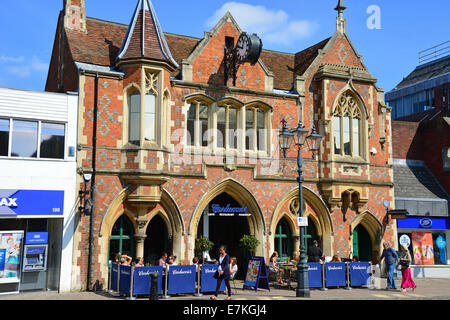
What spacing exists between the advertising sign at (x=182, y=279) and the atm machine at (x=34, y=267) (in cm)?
524

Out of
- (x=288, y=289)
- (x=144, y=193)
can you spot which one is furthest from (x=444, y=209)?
(x=144, y=193)

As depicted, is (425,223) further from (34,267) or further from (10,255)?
(10,255)

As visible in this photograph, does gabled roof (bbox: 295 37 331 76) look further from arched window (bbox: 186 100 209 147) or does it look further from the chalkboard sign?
the chalkboard sign

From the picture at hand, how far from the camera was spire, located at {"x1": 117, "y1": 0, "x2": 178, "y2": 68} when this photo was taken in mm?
19859

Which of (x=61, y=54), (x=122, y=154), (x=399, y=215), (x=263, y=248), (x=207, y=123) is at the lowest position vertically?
(x=263, y=248)

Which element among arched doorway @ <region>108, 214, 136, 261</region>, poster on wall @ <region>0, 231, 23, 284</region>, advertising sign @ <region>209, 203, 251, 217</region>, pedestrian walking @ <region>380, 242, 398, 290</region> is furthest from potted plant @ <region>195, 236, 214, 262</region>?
pedestrian walking @ <region>380, 242, 398, 290</region>

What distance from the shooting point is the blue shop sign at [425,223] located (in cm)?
2584

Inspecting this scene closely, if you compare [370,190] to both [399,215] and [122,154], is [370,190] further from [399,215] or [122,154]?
[122,154]

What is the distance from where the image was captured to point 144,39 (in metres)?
20.1

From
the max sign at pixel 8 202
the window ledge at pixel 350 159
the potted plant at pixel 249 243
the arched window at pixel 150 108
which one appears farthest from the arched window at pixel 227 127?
the max sign at pixel 8 202

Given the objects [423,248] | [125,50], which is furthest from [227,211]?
[423,248]

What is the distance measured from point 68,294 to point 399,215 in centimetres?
1553

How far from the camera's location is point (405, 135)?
29.3 m

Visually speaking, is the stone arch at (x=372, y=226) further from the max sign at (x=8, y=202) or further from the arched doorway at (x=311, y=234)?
the max sign at (x=8, y=202)
